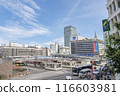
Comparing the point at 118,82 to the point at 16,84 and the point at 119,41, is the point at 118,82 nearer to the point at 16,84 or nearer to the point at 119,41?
the point at 119,41

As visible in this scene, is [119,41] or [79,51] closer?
[119,41]

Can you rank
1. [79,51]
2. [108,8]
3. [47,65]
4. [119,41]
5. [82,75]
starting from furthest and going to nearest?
[79,51], [47,65], [82,75], [108,8], [119,41]

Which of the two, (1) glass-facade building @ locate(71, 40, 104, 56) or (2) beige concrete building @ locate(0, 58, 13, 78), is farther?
(1) glass-facade building @ locate(71, 40, 104, 56)

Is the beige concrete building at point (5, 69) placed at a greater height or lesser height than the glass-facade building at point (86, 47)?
lesser

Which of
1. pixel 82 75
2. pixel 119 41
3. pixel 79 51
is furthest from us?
pixel 79 51

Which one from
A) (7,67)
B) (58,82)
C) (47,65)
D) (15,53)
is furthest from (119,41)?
(15,53)

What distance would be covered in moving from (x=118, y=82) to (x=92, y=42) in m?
108

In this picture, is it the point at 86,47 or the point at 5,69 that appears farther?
the point at 86,47

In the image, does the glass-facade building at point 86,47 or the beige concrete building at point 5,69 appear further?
the glass-facade building at point 86,47

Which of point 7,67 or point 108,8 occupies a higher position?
point 108,8

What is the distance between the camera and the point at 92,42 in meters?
106

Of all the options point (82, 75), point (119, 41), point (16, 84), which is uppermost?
point (119, 41)

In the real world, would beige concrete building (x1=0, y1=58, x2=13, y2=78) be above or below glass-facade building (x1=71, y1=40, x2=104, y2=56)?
below

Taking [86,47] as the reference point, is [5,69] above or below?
below
